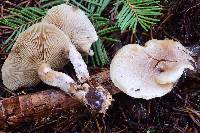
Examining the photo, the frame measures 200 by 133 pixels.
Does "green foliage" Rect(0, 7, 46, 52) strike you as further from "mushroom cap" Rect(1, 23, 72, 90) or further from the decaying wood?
the decaying wood

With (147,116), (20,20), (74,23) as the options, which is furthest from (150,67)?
(20,20)

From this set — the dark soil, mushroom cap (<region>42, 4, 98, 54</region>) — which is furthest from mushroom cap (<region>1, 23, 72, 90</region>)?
the dark soil

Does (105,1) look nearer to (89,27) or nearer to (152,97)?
(89,27)

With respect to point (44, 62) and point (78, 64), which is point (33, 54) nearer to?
point (44, 62)

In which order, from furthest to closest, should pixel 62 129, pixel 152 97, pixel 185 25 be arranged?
1. pixel 185 25
2. pixel 62 129
3. pixel 152 97

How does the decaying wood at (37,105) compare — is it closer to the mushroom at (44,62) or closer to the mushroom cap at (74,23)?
the mushroom at (44,62)

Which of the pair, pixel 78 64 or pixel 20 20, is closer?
pixel 78 64

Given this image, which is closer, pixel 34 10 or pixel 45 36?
pixel 45 36

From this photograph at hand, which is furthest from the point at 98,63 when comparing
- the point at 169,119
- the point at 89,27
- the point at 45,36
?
the point at 169,119
